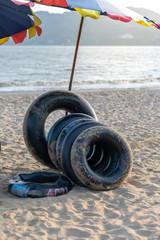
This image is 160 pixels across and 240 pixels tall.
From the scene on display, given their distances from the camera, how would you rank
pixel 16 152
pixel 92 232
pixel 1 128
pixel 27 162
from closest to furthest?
pixel 92 232 → pixel 27 162 → pixel 16 152 → pixel 1 128

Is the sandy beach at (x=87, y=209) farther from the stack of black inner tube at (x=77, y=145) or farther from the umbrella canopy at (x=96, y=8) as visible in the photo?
the umbrella canopy at (x=96, y=8)

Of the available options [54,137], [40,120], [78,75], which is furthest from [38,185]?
[78,75]

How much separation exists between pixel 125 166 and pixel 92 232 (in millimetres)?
1373

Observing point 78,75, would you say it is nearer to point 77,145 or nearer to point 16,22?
point 16,22

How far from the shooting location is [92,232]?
131 inches

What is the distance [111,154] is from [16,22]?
299 cm

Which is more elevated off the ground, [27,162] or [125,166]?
[125,166]

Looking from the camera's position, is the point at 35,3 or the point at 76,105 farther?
the point at 76,105

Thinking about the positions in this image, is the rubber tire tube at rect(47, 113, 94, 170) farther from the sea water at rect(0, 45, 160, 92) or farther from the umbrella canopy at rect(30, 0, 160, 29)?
the sea water at rect(0, 45, 160, 92)

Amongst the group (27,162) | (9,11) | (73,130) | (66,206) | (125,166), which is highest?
(9,11)

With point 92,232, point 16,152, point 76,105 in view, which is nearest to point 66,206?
point 92,232

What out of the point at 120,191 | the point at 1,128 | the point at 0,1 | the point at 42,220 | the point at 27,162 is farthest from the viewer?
the point at 1,128

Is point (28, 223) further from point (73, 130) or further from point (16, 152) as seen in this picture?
point (16, 152)

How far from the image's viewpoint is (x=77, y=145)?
4.27 meters
